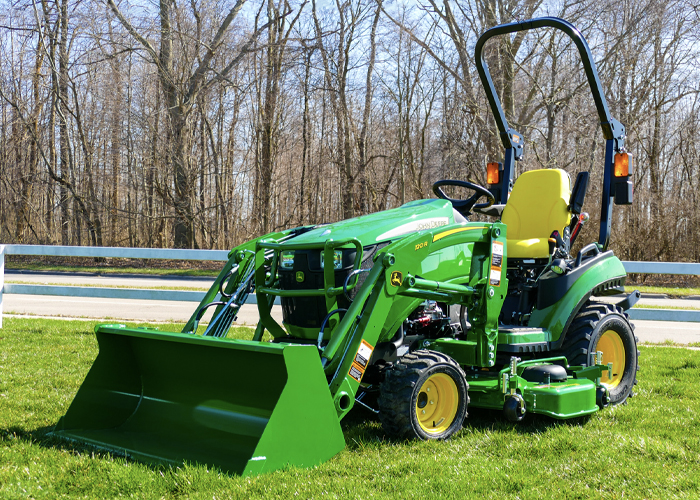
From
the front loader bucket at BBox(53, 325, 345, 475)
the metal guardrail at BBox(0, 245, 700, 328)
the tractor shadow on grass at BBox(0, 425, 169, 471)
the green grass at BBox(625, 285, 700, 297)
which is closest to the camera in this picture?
the front loader bucket at BBox(53, 325, 345, 475)

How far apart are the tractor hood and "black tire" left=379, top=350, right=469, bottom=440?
0.82 metres

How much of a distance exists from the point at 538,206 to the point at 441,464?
2732mm

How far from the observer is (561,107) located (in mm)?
17375

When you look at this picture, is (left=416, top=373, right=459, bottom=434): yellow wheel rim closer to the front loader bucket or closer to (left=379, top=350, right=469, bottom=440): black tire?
(left=379, top=350, right=469, bottom=440): black tire

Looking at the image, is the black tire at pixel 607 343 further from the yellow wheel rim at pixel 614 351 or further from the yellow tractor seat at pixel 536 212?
the yellow tractor seat at pixel 536 212

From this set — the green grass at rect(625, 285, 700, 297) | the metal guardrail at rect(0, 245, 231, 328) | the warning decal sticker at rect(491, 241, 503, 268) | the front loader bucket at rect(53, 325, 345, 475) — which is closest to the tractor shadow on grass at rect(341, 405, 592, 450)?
the front loader bucket at rect(53, 325, 345, 475)

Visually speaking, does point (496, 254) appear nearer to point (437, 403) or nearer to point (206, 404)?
point (437, 403)

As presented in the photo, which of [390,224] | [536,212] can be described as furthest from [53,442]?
[536,212]

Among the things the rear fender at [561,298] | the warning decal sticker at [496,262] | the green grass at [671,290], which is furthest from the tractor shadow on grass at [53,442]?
the green grass at [671,290]

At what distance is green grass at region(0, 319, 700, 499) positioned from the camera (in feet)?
10.6

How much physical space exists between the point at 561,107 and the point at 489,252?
14130 millimetres

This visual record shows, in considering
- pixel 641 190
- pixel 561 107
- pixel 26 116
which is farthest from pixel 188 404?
pixel 26 116

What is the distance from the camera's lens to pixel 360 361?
149 inches

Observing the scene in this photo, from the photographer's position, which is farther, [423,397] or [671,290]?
[671,290]
